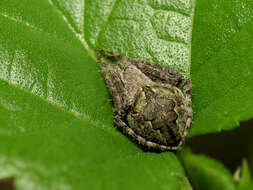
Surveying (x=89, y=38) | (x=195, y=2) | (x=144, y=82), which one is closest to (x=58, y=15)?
(x=89, y=38)

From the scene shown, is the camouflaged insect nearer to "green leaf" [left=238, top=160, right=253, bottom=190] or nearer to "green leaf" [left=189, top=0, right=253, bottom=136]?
"green leaf" [left=189, top=0, right=253, bottom=136]

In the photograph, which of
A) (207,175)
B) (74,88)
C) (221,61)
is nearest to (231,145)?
(207,175)

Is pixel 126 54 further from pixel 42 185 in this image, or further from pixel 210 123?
pixel 42 185

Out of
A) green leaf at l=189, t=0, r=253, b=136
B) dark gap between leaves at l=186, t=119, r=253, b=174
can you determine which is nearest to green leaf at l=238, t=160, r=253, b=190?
green leaf at l=189, t=0, r=253, b=136

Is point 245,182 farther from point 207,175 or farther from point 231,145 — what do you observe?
point 231,145

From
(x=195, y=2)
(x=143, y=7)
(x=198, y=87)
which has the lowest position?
(x=198, y=87)

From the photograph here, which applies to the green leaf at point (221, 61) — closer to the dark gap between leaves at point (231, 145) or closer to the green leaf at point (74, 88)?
the green leaf at point (74, 88)
